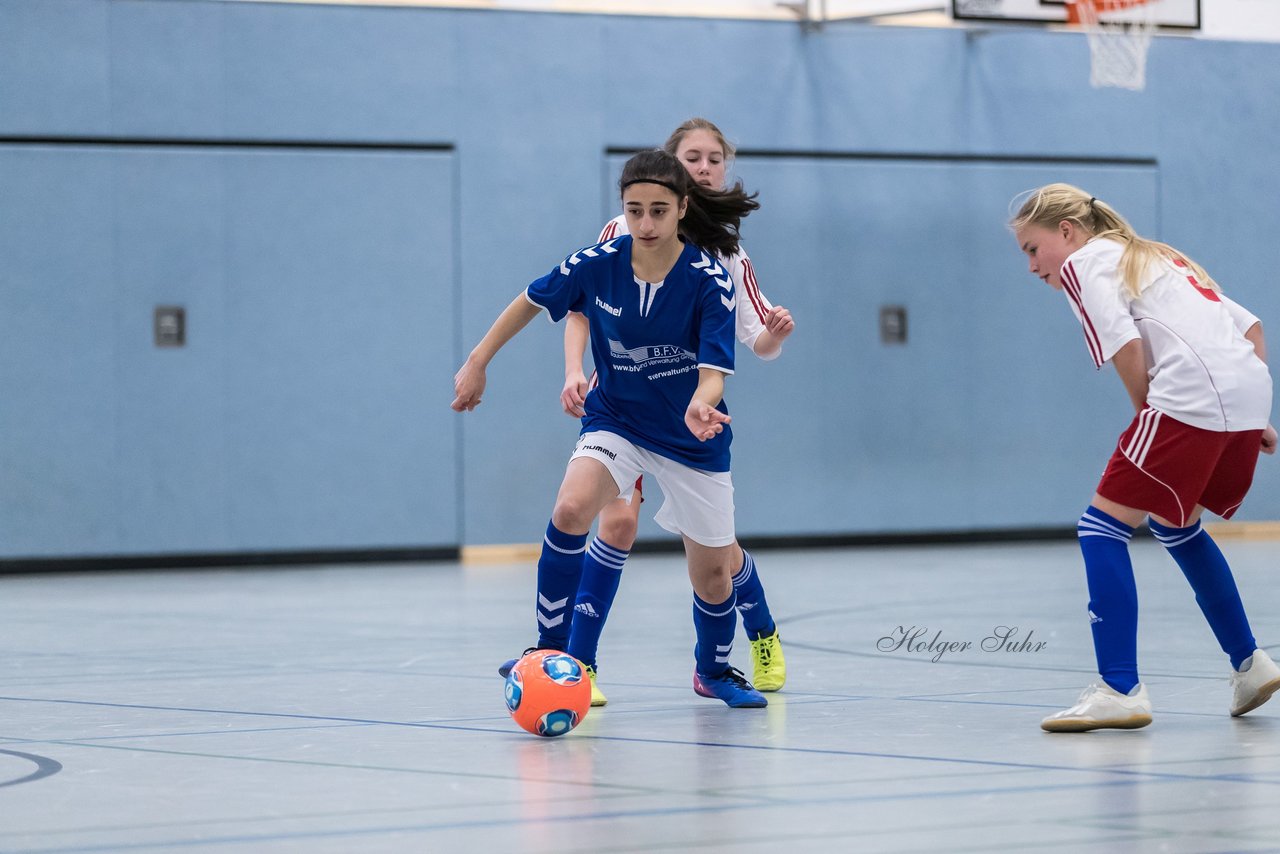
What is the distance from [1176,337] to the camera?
4457 millimetres

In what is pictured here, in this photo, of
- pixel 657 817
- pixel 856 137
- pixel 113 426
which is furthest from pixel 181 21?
pixel 657 817

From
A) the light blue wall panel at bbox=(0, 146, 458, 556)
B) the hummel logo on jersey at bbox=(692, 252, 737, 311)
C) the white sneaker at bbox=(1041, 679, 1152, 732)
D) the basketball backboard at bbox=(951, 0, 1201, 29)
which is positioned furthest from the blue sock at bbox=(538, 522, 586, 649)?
the basketball backboard at bbox=(951, 0, 1201, 29)

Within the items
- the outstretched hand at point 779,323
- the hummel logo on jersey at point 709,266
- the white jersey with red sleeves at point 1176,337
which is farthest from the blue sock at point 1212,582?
the hummel logo on jersey at point 709,266

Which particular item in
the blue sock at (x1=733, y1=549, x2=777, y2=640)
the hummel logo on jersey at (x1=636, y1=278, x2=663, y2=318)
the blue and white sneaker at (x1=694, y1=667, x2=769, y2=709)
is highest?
the hummel logo on jersey at (x1=636, y1=278, x2=663, y2=318)

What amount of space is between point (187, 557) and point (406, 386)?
6.35 feet

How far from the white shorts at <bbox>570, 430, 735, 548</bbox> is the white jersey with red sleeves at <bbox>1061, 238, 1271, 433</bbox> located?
3.66 ft

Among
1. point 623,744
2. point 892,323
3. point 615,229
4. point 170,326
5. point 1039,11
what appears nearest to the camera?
point 623,744

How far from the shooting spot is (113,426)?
1181 centimetres

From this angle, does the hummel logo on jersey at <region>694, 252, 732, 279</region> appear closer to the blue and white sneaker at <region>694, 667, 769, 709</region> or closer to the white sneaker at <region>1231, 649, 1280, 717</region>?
the blue and white sneaker at <region>694, 667, 769, 709</region>

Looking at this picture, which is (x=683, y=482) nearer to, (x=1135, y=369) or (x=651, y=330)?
(x=651, y=330)

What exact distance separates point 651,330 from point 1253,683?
6.11 ft

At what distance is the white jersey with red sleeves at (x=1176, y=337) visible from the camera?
174 inches

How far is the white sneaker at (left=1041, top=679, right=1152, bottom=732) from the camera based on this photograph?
4281 millimetres

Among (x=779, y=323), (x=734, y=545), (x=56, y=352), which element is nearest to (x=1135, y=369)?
(x=779, y=323)
